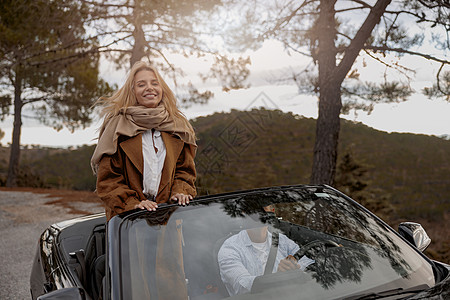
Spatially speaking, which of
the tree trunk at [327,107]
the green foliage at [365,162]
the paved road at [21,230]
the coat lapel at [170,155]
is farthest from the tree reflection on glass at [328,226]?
the green foliage at [365,162]

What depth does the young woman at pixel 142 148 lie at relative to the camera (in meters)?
2.45

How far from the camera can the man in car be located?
210cm

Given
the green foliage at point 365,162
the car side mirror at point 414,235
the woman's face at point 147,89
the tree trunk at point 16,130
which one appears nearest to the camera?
the car side mirror at point 414,235

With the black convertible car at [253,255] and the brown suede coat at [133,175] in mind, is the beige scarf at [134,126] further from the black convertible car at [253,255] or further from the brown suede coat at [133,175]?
the black convertible car at [253,255]

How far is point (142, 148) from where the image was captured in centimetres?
258

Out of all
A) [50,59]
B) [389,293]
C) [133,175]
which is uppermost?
[50,59]

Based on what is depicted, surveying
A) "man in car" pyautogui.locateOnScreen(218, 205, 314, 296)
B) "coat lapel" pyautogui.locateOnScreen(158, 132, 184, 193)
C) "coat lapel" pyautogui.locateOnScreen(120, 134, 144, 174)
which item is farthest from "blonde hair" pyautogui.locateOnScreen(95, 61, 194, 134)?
"man in car" pyautogui.locateOnScreen(218, 205, 314, 296)

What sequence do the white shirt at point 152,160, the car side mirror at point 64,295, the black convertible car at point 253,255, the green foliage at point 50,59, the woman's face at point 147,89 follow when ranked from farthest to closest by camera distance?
A: the green foliage at point 50,59
the woman's face at point 147,89
the white shirt at point 152,160
the black convertible car at point 253,255
the car side mirror at point 64,295

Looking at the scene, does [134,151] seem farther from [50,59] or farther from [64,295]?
[50,59]

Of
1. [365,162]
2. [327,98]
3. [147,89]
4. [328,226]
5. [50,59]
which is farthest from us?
[365,162]

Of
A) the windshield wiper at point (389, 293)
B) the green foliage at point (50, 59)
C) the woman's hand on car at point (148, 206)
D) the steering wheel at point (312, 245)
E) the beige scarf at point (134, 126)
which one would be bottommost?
the windshield wiper at point (389, 293)

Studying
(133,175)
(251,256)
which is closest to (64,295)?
(133,175)

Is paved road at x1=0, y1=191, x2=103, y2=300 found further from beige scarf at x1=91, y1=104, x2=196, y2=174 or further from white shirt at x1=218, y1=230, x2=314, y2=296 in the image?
white shirt at x1=218, y1=230, x2=314, y2=296

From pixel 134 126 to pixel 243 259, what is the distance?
1.08 metres
